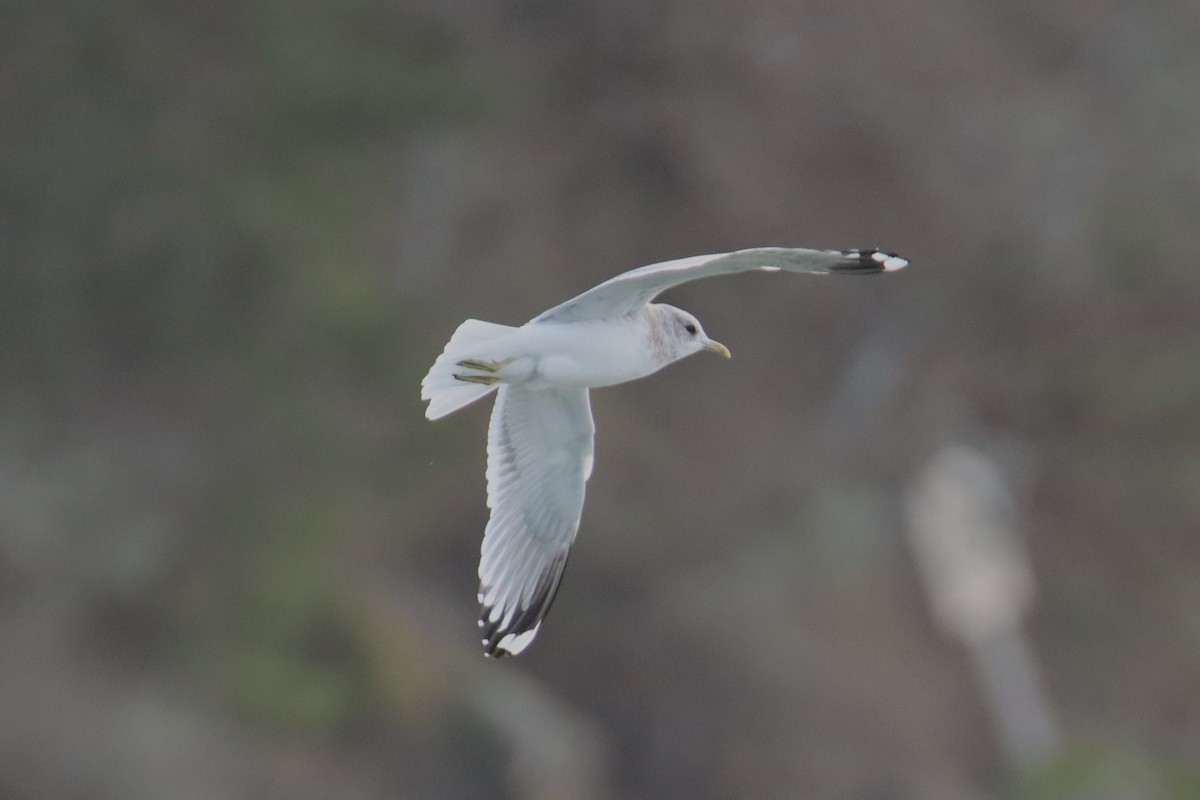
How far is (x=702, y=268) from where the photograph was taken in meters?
3.01

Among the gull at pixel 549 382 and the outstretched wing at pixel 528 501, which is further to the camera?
the outstretched wing at pixel 528 501

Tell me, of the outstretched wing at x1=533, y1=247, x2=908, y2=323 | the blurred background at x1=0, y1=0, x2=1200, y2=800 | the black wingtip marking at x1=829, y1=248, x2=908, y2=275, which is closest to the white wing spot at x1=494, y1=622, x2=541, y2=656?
the outstretched wing at x1=533, y1=247, x2=908, y2=323

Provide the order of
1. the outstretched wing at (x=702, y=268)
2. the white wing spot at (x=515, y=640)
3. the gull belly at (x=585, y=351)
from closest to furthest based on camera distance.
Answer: the outstretched wing at (x=702, y=268)
the gull belly at (x=585, y=351)
the white wing spot at (x=515, y=640)

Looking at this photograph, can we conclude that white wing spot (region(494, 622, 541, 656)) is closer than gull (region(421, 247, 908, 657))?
No

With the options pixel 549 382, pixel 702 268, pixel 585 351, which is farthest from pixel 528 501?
pixel 702 268

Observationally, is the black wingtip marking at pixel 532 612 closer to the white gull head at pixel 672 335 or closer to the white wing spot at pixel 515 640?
the white wing spot at pixel 515 640

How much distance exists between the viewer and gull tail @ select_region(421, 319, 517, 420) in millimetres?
3566

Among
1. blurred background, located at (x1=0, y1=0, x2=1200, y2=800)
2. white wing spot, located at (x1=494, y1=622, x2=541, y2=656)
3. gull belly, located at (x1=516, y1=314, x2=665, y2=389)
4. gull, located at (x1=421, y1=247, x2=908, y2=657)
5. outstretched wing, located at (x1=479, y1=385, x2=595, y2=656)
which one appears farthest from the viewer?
blurred background, located at (x1=0, y1=0, x2=1200, y2=800)

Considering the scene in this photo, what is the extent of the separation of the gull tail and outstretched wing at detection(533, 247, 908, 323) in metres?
0.12

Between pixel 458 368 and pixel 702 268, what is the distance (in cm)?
76

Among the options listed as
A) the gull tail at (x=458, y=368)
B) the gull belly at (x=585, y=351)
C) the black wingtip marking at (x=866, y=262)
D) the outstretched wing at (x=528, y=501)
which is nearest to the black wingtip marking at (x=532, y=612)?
the outstretched wing at (x=528, y=501)

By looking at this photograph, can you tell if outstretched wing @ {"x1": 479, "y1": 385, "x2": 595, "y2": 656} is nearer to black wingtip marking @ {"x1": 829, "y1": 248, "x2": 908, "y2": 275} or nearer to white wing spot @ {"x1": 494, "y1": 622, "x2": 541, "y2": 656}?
white wing spot @ {"x1": 494, "y1": 622, "x2": 541, "y2": 656}

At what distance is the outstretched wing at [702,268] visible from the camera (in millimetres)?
2977

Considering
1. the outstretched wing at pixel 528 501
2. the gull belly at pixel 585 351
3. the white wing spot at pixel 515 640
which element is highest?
the gull belly at pixel 585 351
